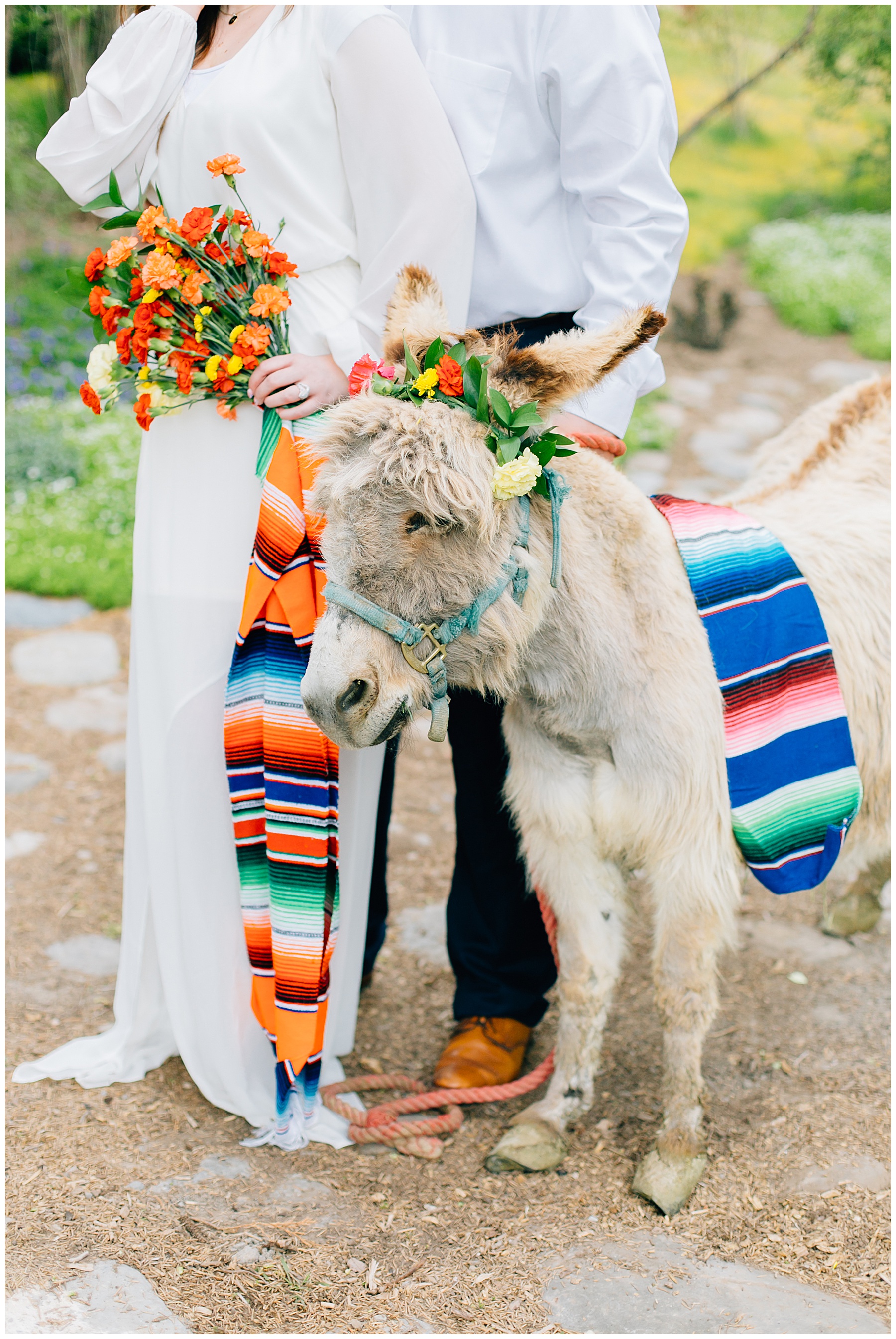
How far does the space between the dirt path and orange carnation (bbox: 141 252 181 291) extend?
1053 millimetres

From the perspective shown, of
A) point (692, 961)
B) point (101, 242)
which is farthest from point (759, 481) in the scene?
point (101, 242)

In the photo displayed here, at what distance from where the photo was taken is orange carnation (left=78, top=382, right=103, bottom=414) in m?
2.28

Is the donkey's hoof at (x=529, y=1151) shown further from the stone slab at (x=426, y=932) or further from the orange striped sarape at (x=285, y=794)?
the stone slab at (x=426, y=932)

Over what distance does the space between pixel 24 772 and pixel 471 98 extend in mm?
3075

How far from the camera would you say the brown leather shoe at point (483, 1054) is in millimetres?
2736

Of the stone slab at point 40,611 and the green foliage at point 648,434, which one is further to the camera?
the green foliage at point 648,434

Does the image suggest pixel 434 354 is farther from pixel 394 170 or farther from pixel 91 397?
pixel 91 397

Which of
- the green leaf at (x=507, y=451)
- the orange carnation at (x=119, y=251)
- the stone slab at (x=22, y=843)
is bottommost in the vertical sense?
the stone slab at (x=22, y=843)

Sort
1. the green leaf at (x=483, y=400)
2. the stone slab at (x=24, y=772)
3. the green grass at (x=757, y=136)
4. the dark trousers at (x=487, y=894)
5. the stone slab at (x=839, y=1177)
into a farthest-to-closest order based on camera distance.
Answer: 1. the green grass at (x=757, y=136)
2. the stone slab at (x=24, y=772)
3. the dark trousers at (x=487, y=894)
4. the stone slab at (x=839, y=1177)
5. the green leaf at (x=483, y=400)

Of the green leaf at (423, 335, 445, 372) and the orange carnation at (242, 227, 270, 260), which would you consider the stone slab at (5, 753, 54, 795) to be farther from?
the green leaf at (423, 335, 445, 372)

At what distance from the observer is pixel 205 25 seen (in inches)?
90.6

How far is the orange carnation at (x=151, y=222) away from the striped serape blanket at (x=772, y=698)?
1209 mm

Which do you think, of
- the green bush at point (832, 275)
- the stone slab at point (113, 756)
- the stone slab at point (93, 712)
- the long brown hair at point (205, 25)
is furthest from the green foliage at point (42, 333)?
the green bush at point (832, 275)

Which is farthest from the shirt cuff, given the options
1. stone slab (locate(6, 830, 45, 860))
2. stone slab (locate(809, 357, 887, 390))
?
stone slab (locate(809, 357, 887, 390))
